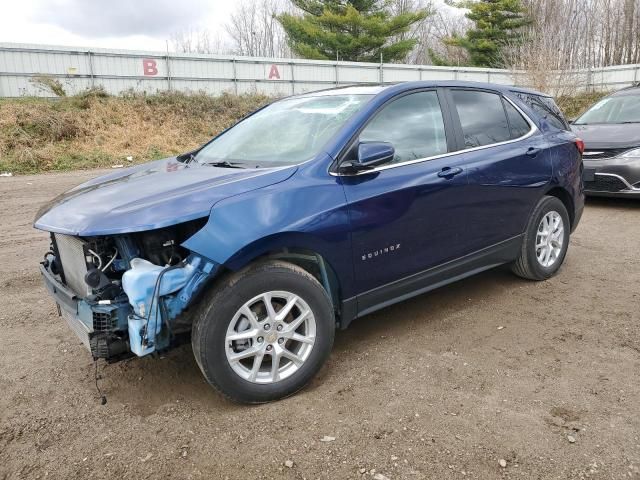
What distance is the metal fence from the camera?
60.6ft

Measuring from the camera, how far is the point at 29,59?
61.1ft

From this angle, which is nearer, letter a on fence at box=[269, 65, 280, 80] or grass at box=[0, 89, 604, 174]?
grass at box=[0, 89, 604, 174]

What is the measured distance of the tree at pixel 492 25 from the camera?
35375 millimetres

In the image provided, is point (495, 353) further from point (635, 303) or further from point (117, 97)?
point (117, 97)

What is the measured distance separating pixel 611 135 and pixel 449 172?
532 cm

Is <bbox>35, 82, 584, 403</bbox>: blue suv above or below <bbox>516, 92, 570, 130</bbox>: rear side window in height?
below

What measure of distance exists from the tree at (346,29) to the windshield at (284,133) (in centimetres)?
3014

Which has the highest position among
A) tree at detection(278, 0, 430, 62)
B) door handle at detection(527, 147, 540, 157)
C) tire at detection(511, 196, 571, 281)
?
tree at detection(278, 0, 430, 62)

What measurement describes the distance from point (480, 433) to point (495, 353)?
3.06ft

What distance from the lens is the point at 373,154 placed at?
10.2 feet

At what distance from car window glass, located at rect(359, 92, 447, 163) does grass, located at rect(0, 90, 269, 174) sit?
42.1ft

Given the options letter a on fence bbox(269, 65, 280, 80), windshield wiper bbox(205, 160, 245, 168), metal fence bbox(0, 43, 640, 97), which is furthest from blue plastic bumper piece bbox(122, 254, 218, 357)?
letter a on fence bbox(269, 65, 280, 80)

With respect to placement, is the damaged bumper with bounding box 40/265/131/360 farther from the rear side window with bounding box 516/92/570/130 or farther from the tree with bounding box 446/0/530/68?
the tree with bounding box 446/0/530/68

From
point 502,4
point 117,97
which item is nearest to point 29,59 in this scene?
point 117,97
